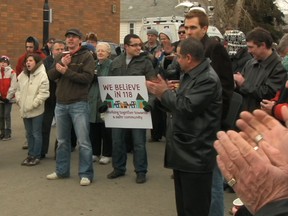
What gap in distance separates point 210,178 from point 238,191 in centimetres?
226

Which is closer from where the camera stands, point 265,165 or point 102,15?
point 265,165

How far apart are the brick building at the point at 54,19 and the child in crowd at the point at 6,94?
8347 millimetres

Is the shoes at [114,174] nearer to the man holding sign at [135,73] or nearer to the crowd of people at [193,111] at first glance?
the crowd of people at [193,111]

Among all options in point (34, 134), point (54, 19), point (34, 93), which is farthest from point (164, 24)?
point (34, 134)

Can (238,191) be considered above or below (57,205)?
above

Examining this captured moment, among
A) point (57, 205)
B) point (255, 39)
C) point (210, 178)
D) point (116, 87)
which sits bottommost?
point (57, 205)

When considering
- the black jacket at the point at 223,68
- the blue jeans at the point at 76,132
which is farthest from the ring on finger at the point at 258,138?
the blue jeans at the point at 76,132

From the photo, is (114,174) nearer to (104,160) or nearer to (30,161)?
(104,160)

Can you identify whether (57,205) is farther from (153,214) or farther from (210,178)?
(210,178)

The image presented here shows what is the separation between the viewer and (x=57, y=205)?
16.9 feet

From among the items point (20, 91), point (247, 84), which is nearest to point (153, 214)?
point (247, 84)

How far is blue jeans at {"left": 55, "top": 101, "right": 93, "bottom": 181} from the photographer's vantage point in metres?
5.84

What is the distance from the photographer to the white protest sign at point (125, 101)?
234 inches

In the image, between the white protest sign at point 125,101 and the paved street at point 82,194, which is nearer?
the paved street at point 82,194
